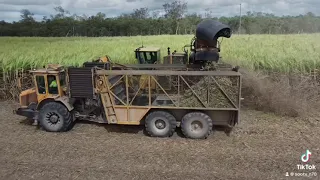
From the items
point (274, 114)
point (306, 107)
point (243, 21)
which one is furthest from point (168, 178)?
point (243, 21)

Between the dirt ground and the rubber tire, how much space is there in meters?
0.19

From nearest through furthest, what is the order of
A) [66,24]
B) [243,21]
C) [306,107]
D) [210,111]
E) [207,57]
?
[210,111]
[207,57]
[306,107]
[243,21]
[66,24]

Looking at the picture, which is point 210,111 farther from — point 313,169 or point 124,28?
point 124,28

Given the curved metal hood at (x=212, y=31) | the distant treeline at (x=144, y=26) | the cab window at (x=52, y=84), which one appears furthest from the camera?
the distant treeline at (x=144, y=26)

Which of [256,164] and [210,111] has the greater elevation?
[210,111]

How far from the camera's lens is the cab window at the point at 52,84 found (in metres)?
7.26

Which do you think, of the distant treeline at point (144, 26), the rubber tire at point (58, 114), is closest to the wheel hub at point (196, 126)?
the rubber tire at point (58, 114)

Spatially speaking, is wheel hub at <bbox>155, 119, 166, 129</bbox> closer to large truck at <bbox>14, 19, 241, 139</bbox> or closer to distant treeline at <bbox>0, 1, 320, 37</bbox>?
large truck at <bbox>14, 19, 241, 139</bbox>

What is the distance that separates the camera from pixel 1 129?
7.82m

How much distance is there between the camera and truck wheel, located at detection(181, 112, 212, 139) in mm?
6664

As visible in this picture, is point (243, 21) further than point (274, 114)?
Yes

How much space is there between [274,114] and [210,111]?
272 cm

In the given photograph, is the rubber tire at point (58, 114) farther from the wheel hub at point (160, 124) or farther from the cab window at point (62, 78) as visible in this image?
the wheel hub at point (160, 124)

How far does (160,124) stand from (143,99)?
1115 millimetres
